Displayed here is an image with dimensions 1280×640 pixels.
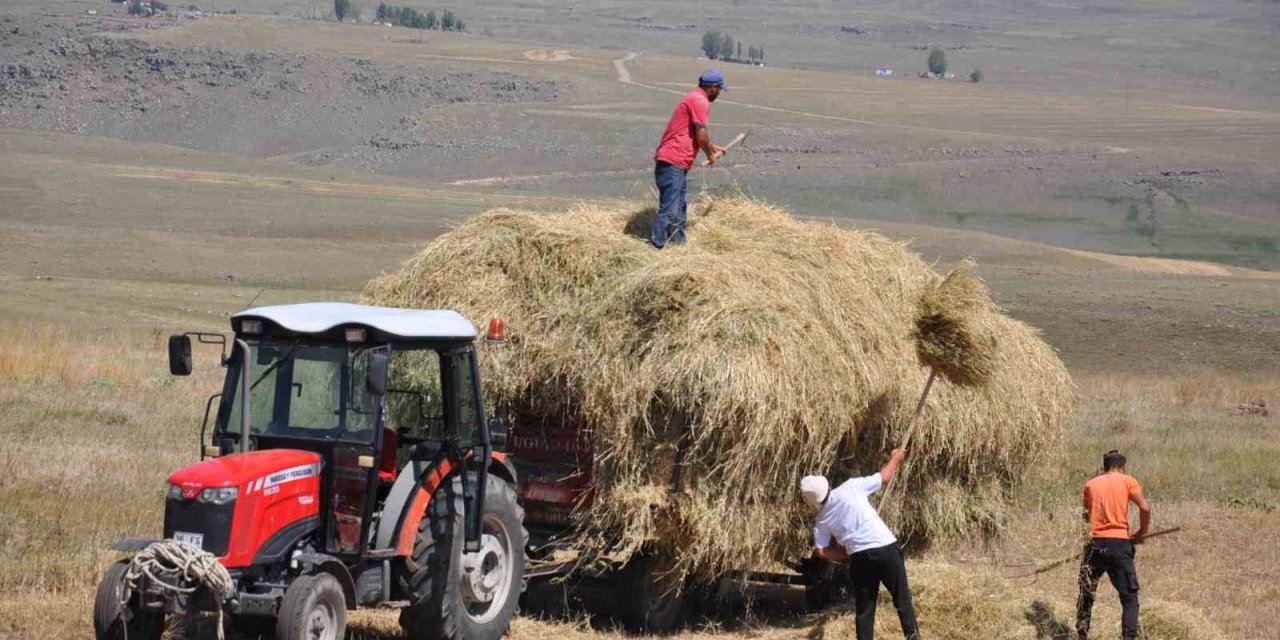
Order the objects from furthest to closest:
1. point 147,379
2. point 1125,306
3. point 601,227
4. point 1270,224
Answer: point 1270,224 < point 1125,306 < point 147,379 < point 601,227

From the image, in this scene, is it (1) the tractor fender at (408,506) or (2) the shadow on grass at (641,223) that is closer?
(1) the tractor fender at (408,506)

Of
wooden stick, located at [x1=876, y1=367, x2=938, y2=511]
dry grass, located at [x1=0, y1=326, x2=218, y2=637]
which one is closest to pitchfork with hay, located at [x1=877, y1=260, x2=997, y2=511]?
wooden stick, located at [x1=876, y1=367, x2=938, y2=511]

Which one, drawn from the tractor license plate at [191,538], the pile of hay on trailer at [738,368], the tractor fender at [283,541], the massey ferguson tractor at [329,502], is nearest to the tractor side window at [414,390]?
the massey ferguson tractor at [329,502]

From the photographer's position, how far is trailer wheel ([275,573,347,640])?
8.36m

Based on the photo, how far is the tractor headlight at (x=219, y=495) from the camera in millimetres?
8375

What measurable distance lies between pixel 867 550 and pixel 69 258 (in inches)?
1345

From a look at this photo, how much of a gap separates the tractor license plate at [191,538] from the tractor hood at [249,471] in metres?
0.20

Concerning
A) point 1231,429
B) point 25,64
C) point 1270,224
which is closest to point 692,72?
point 25,64

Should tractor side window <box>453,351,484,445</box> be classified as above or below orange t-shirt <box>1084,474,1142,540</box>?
above

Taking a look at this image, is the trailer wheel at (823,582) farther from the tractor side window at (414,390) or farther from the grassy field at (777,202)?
the tractor side window at (414,390)

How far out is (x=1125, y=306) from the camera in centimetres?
3781

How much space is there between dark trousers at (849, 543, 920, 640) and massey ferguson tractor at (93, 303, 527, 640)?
2213 mm

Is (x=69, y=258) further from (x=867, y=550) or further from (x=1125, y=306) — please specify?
(x=867, y=550)

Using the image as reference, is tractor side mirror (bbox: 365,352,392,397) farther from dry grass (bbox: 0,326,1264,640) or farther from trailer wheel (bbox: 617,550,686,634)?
trailer wheel (bbox: 617,550,686,634)
